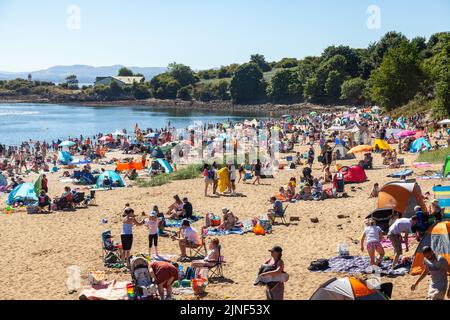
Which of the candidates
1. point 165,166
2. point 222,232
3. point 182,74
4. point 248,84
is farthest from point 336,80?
point 222,232

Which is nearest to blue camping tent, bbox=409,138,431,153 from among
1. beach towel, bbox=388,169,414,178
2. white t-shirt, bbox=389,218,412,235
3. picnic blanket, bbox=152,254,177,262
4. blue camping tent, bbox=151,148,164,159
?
beach towel, bbox=388,169,414,178

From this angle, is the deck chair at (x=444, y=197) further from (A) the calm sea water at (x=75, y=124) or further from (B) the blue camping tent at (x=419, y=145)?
(A) the calm sea water at (x=75, y=124)

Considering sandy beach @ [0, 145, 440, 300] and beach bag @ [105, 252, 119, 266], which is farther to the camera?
beach bag @ [105, 252, 119, 266]

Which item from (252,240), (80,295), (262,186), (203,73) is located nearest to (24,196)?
(262,186)

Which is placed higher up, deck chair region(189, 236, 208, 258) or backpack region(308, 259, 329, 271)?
backpack region(308, 259, 329, 271)

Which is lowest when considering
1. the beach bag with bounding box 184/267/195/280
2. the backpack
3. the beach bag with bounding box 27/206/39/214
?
the beach bag with bounding box 27/206/39/214

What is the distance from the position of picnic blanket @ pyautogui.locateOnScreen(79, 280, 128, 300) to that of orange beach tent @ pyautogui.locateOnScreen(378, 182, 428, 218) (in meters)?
6.30

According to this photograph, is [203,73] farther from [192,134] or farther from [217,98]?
[192,134]

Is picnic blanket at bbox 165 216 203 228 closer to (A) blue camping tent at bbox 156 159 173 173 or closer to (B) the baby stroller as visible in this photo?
(B) the baby stroller

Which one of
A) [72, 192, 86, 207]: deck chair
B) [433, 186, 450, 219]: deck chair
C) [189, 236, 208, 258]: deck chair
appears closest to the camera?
[189, 236, 208, 258]: deck chair

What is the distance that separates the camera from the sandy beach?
32.4 ft

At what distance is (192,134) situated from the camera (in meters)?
35.4

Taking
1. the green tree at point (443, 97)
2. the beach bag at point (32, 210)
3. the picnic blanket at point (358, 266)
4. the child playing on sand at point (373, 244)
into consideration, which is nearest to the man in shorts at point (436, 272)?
the picnic blanket at point (358, 266)

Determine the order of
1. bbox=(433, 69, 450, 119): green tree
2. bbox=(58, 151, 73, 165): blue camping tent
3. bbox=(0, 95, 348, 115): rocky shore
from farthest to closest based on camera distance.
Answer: bbox=(0, 95, 348, 115): rocky shore → bbox=(433, 69, 450, 119): green tree → bbox=(58, 151, 73, 165): blue camping tent
